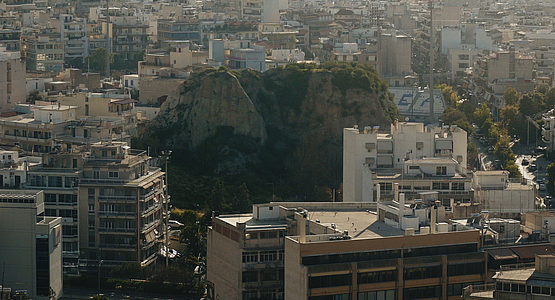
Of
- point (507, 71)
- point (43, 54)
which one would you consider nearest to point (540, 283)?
point (507, 71)

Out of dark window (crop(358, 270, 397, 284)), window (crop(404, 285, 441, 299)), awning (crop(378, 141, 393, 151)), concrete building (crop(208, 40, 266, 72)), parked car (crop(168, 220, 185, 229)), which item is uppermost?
concrete building (crop(208, 40, 266, 72))

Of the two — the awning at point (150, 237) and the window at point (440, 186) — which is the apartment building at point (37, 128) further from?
the window at point (440, 186)

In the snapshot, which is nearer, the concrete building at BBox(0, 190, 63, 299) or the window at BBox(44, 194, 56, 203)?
the concrete building at BBox(0, 190, 63, 299)

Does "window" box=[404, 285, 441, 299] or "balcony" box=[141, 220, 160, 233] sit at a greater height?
"window" box=[404, 285, 441, 299]

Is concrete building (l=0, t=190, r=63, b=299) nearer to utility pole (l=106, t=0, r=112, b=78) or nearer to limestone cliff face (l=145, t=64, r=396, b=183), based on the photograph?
limestone cliff face (l=145, t=64, r=396, b=183)

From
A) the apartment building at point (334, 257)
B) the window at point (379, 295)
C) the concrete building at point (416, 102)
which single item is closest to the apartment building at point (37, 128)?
the apartment building at point (334, 257)

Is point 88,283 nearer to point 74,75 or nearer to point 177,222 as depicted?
point 177,222

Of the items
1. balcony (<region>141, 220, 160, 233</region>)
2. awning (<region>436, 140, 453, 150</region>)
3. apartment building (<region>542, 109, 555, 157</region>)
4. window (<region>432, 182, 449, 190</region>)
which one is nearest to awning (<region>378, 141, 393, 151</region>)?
awning (<region>436, 140, 453, 150</region>)

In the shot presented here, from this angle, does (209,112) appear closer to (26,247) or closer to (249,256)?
(26,247)
